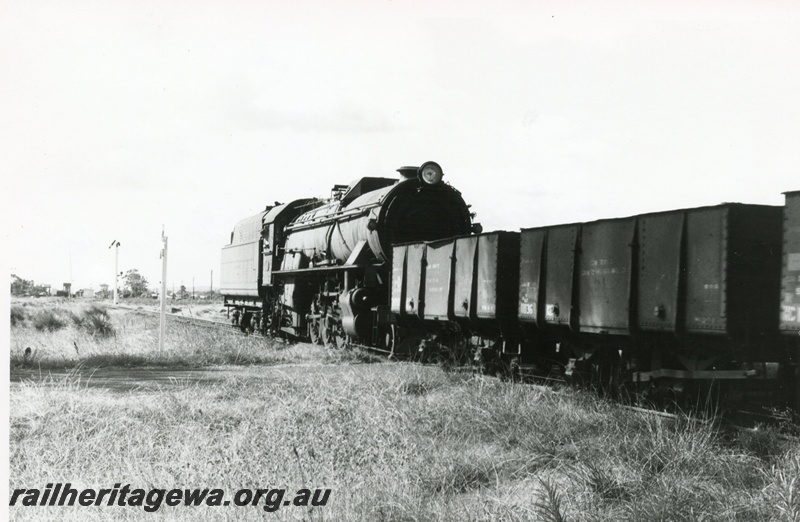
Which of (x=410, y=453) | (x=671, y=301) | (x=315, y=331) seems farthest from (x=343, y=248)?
(x=410, y=453)

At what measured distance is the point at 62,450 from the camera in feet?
21.8

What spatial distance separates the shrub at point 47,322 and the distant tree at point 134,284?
5873cm

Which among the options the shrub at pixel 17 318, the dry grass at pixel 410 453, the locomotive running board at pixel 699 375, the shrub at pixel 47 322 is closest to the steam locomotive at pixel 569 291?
the locomotive running board at pixel 699 375

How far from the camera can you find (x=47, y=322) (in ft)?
78.9

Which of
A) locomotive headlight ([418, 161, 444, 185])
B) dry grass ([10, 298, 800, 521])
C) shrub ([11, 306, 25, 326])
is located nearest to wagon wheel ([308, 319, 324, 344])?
locomotive headlight ([418, 161, 444, 185])

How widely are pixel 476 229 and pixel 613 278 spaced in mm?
7179

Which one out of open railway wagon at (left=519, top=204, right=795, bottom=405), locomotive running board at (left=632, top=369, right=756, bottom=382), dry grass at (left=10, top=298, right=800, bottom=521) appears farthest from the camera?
locomotive running board at (left=632, top=369, right=756, bottom=382)

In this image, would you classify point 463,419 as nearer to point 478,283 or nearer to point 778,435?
point 778,435

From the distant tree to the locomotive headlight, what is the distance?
2920 inches

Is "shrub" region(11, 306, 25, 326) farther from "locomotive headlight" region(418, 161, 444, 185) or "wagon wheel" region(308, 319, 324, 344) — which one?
"locomotive headlight" region(418, 161, 444, 185)

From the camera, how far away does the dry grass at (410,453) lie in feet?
15.7

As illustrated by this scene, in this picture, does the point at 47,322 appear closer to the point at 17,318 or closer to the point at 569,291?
the point at 17,318

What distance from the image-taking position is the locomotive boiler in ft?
45.7

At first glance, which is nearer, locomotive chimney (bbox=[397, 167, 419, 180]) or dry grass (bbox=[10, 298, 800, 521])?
dry grass (bbox=[10, 298, 800, 521])
